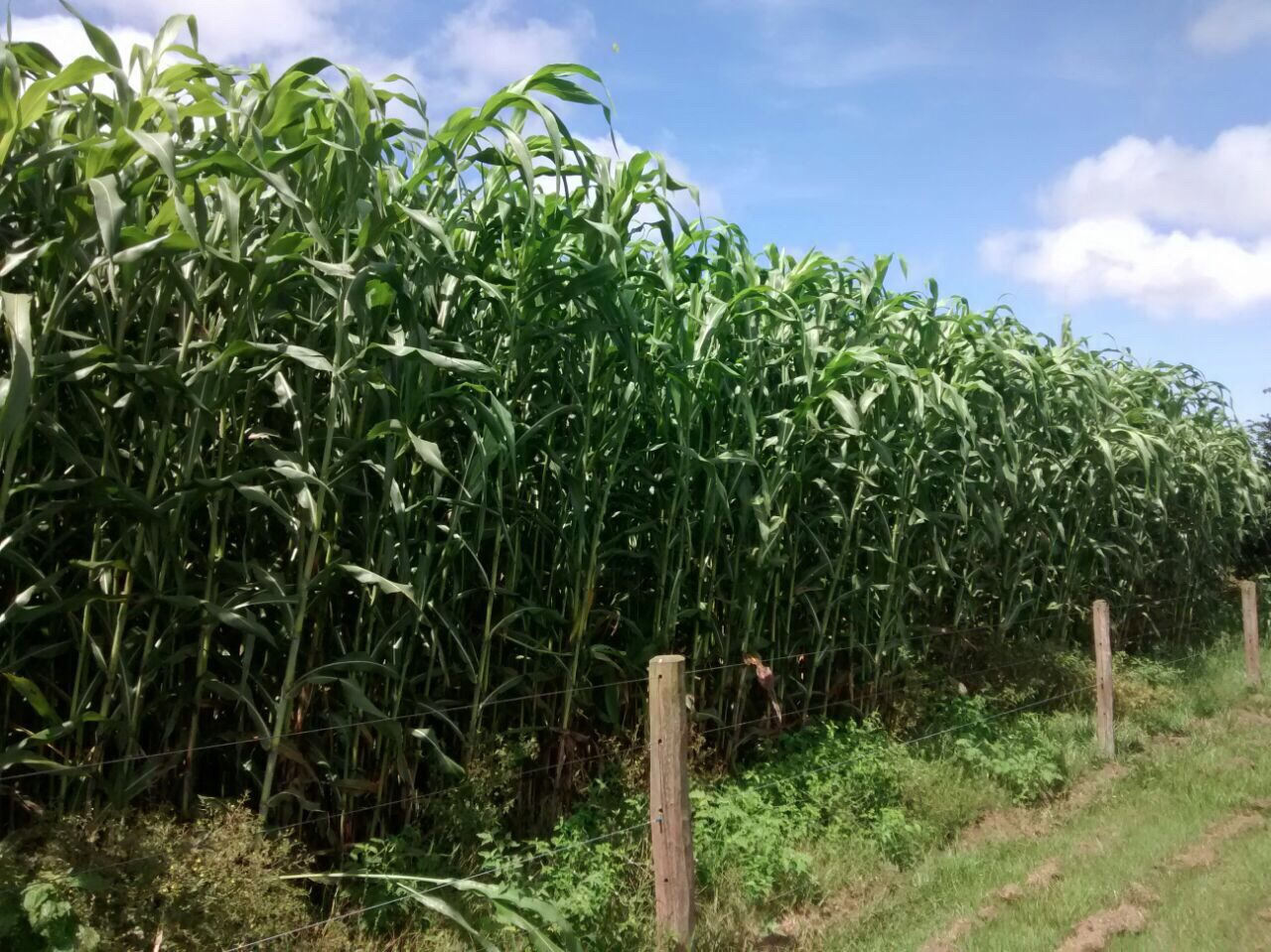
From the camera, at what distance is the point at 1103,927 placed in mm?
4086

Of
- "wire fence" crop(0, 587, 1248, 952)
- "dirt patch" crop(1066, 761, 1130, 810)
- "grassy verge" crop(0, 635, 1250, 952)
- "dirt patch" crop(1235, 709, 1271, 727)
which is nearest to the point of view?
"grassy verge" crop(0, 635, 1250, 952)

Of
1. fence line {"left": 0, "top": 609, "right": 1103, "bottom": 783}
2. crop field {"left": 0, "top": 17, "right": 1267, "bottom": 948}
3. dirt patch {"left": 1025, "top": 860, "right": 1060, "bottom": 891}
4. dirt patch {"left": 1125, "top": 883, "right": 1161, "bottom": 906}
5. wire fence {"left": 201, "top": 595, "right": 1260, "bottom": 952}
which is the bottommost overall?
dirt patch {"left": 1125, "top": 883, "right": 1161, "bottom": 906}

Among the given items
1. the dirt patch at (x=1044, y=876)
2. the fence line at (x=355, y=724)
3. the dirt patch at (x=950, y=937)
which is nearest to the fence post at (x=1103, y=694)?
the fence line at (x=355, y=724)

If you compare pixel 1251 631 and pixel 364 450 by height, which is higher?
pixel 364 450

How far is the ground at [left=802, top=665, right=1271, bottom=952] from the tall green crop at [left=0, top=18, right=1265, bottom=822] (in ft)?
3.83

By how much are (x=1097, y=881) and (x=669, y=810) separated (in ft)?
7.57

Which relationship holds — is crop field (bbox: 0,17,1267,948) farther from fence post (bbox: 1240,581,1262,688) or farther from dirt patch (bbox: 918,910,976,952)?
fence post (bbox: 1240,581,1262,688)

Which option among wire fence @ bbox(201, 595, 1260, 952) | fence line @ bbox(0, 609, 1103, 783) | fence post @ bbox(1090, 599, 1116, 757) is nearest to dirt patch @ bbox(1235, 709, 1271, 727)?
wire fence @ bbox(201, 595, 1260, 952)

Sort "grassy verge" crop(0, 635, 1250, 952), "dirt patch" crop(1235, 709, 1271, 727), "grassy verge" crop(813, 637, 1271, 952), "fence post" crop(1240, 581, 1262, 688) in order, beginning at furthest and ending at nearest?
1. "fence post" crop(1240, 581, 1262, 688)
2. "dirt patch" crop(1235, 709, 1271, 727)
3. "grassy verge" crop(813, 637, 1271, 952)
4. "grassy verge" crop(0, 635, 1250, 952)

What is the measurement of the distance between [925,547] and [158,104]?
17.2 ft

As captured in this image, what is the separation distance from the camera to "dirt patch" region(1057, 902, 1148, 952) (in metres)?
3.95

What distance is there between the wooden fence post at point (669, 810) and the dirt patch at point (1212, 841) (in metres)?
2.70

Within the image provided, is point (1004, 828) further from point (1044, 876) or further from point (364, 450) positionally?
point (364, 450)

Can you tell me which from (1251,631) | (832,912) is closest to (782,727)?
(832,912)
